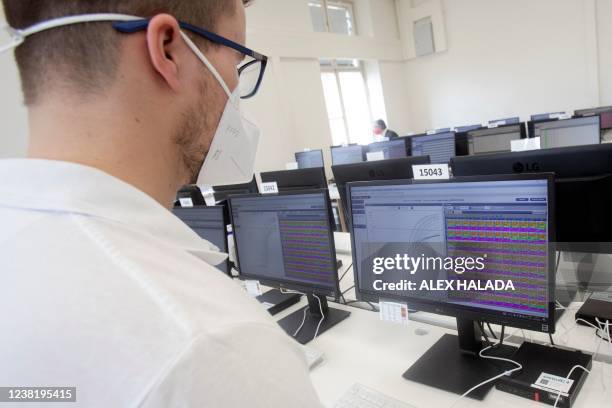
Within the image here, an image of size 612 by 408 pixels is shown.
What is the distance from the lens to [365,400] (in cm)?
95

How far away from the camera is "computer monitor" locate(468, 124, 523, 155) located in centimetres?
356

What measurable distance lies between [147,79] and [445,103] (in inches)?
336

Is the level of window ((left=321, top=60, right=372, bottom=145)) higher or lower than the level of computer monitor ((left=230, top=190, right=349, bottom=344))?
higher

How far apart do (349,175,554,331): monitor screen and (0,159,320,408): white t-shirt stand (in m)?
0.64

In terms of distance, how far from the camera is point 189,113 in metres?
0.60

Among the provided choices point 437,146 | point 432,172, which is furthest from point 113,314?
point 437,146

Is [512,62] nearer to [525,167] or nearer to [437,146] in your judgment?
[437,146]

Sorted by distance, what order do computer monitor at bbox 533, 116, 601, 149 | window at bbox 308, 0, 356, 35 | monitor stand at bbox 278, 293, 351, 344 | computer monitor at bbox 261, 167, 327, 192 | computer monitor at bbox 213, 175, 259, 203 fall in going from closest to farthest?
monitor stand at bbox 278, 293, 351, 344
computer monitor at bbox 261, 167, 327, 192
computer monitor at bbox 213, 175, 259, 203
computer monitor at bbox 533, 116, 601, 149
window at bbox 308, 0, 356, 35

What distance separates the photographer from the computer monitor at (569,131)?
9.81 feet

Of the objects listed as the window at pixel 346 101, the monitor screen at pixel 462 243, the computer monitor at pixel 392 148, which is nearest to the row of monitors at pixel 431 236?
the monitor screen at pixel 462 243

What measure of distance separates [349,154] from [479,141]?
152 cm

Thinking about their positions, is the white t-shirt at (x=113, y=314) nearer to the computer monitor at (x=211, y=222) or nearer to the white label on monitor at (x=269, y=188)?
the white label on monitor at (x=269, y=188)

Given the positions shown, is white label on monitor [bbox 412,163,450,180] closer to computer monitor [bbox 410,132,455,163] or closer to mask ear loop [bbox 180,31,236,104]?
mask ear loop [bbox 180,31,236,104]

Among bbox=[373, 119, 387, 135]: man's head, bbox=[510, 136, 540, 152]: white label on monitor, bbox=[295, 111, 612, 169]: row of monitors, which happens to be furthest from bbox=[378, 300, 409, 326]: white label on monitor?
bbox=[373, 119, 387, 135]: man's head
